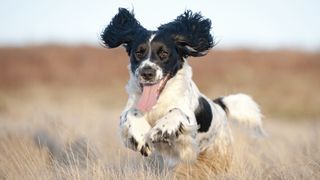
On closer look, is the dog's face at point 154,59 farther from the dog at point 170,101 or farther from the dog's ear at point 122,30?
the dog's ear at point 122,30

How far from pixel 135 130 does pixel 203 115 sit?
1.00 metres

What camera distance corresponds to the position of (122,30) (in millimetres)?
7371

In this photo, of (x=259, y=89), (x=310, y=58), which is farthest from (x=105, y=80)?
(x=310, y=58)

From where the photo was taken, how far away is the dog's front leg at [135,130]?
6.23 m

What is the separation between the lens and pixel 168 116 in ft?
20.6

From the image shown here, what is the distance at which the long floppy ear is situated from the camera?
274 inches

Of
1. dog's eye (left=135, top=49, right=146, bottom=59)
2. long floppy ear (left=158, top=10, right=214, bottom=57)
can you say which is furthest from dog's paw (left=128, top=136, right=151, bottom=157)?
long floppy ear (left=158, top=10, right=214, bottom=57)

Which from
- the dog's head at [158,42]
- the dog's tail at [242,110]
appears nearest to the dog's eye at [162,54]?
the dog's head at [158,42]

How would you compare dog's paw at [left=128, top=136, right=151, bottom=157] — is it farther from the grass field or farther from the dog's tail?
the dog's tail

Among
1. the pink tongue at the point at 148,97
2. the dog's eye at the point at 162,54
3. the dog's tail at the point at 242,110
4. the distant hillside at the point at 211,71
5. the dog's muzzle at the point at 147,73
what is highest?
the dog's eye at the point at 162,54

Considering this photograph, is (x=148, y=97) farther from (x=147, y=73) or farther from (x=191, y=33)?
(x=191, y=33)

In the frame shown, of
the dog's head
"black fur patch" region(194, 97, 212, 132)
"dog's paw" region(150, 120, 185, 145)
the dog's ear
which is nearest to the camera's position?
"dog's paw" region(150, 120, 185, 145)

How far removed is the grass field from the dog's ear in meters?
1.15

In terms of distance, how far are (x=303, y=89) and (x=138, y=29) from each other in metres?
14.7
